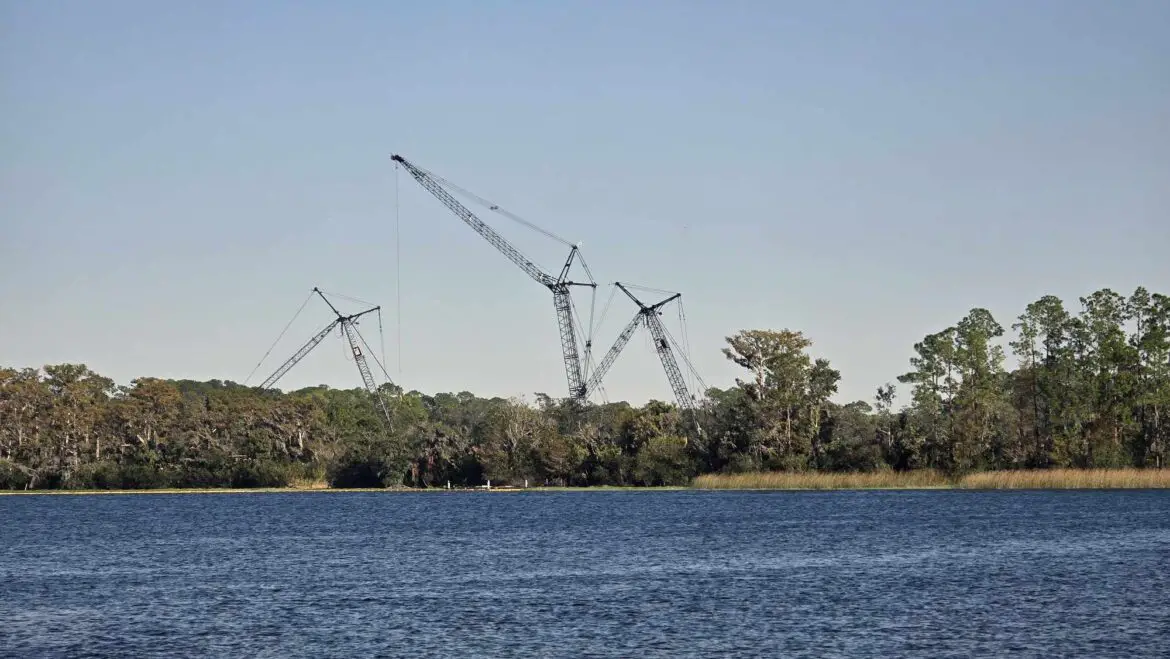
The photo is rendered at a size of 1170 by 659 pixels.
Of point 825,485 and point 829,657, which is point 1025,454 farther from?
point 829,657

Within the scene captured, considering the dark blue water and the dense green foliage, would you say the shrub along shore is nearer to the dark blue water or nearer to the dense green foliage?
the dense green foliage

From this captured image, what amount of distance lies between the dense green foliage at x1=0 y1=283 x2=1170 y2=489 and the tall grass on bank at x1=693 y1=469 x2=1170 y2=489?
2.11 meters

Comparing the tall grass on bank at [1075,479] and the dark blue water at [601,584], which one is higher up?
the tall grass on bank at [1075,479]

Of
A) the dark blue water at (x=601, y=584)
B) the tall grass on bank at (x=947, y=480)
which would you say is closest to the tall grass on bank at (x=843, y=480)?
the tall grass on bank at (x=947, y=480)

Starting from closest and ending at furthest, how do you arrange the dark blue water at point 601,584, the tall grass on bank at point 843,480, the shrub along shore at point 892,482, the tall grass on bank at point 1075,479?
the dark blue water at point 601,584 < the tall grass on bank at point 1075,479 < the shrub along shore at point 892,482 < the tall grass on bank at point 843,480

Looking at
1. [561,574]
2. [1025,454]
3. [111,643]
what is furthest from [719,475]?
[111,643]

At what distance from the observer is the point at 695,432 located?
153m

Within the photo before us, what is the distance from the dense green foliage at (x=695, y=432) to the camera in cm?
13925

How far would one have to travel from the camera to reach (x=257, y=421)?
158750 mm

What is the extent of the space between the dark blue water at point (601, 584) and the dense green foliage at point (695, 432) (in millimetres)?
36119

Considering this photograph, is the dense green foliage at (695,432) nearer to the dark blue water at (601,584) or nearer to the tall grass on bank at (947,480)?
the tall grass on bank at (947,480)

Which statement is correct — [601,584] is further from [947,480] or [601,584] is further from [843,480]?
[947,480]

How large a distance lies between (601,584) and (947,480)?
85.6 m

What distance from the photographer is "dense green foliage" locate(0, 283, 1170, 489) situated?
13925cm
